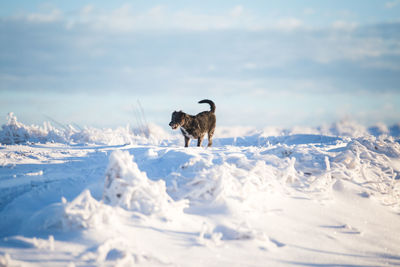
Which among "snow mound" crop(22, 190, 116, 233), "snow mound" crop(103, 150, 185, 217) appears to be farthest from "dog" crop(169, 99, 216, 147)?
"snow mound" crop(22, 190, 116, 233)

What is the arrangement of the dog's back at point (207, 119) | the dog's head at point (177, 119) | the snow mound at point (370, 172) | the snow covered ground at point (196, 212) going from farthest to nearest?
the dog's back at point (207, 119), the dog's head at point (177, 119), the snow mound at point (370, 172), the snow covered ground at point (196, 212)

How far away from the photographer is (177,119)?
7.46 metres

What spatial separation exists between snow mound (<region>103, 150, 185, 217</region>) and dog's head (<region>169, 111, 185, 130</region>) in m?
4.58

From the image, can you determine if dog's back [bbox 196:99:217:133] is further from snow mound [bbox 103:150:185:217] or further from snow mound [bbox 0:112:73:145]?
snow mound [bbox 103:150:185:217]

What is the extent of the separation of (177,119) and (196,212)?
Answer: 4674 mm

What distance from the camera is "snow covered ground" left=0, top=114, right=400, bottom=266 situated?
233cm

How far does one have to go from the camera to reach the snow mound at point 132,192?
268cm

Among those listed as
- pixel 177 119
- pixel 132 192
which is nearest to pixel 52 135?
pixel 177 119

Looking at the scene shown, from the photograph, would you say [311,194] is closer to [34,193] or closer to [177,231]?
[177,231]

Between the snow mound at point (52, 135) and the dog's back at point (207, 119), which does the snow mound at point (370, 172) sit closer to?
the dog's back at point (207, 119)

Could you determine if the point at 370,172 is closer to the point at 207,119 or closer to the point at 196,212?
the point at 196,212

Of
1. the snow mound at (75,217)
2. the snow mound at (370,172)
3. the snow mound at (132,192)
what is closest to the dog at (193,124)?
the snow mound at (370,172)

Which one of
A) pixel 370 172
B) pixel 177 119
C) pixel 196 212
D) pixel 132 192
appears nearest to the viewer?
pixel 132 192

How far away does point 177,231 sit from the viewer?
2.58m
